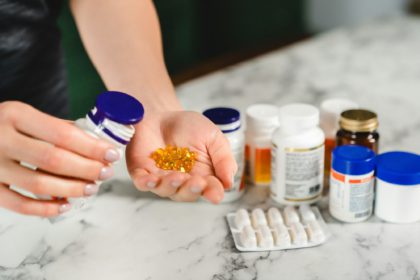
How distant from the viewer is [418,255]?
35.0 inches

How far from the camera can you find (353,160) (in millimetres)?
917

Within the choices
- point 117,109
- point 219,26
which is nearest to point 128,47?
point 117,109

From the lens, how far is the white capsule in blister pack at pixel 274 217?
3.11ft

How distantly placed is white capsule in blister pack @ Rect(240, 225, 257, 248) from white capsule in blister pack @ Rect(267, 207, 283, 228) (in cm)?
4

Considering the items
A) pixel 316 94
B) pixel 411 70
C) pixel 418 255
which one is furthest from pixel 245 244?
pixel 411 70

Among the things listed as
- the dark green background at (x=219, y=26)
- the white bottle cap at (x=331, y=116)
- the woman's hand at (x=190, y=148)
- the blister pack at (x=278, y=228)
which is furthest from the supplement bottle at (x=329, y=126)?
the dark green background at (x=219, y=26)

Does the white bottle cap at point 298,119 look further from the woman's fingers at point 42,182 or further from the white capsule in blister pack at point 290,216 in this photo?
the woman's fingers at point 42,182

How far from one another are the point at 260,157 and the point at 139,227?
0.80ft

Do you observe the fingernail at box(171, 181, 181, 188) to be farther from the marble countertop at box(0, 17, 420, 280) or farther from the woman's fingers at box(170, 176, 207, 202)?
the marble countertop at box(0, 17, 420, 280)

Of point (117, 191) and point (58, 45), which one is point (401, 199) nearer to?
point (117, 191)

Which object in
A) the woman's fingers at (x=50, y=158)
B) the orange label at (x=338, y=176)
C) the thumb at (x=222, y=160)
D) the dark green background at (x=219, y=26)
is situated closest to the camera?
the woman's fingers at (x=50, y=158)

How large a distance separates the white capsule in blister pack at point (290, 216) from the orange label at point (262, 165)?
0.11m

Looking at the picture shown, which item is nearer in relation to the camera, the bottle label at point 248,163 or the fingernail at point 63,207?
the fingernail at point 63,207

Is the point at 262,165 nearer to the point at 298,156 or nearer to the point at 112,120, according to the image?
the point at 298,156
